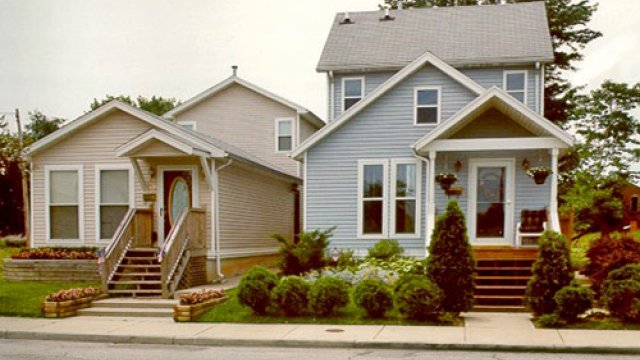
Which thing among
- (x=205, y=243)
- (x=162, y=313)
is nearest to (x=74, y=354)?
(x=162, y=313)

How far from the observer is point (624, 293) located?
1130cm

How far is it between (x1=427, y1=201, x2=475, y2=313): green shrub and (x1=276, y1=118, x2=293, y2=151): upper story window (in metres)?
12.8

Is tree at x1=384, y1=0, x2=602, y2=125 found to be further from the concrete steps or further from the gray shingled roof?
the concrete steps

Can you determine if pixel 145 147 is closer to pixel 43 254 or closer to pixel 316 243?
pixel 43 254

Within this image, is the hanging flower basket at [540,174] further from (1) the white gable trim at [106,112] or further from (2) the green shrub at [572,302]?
(1) the white gable trim at [106,112]

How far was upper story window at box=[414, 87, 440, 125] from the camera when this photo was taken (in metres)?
18.0

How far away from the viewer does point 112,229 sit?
718 inches

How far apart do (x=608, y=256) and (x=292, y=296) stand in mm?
6405

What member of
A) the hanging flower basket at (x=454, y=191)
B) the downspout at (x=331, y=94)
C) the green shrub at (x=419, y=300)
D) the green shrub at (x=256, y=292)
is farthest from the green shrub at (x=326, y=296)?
the downspout at (x=331, y=94)

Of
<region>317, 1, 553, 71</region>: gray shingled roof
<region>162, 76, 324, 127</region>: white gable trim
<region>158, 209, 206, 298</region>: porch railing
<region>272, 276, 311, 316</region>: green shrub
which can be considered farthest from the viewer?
<region>162, 76, 324, 127</region>: white gable trim

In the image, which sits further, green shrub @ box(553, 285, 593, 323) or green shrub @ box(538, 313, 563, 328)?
green shrub @ box(553, 285, 593, 323)

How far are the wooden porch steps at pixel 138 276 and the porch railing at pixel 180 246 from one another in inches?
12.4

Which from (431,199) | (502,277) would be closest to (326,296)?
(502,277)

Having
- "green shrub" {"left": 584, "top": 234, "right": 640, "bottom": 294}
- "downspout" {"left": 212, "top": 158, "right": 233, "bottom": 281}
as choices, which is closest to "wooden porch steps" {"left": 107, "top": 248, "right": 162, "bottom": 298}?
"downspout" {"left": 212, "top": 158, "right": 233, "bottom": 281}
